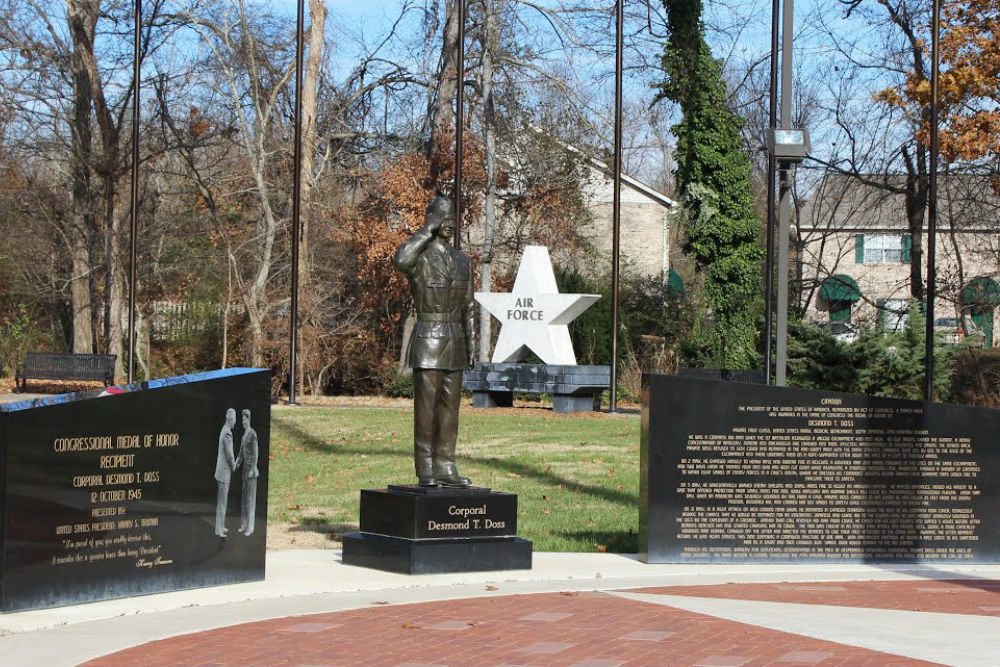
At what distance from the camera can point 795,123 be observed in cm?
4612

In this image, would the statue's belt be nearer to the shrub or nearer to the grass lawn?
the grass lawn

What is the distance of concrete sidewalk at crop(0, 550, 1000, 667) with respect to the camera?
23.9ft

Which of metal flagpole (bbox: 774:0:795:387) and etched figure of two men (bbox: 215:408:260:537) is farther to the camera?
metal flagpole (bbox: 774:0:795:387)

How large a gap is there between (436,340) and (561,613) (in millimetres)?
2940

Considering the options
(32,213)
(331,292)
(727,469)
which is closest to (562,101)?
(331,292)

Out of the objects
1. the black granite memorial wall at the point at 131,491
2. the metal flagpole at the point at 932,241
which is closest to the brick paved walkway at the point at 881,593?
the black granite memorial wall at the point at 131,491

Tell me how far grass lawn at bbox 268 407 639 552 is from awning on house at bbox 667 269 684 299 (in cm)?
1112

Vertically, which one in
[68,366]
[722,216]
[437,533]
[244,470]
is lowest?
[437,533]

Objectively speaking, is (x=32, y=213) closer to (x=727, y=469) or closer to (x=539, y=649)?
(x=727, y=469)

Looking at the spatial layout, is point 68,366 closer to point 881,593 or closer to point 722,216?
point 722,216

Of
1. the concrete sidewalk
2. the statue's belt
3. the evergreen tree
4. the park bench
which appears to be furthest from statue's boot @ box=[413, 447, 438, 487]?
the evergreen tree

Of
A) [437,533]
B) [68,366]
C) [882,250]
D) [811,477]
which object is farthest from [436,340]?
[882,250]

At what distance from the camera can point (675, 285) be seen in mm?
37219

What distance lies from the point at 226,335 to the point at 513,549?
22886 millimetres
